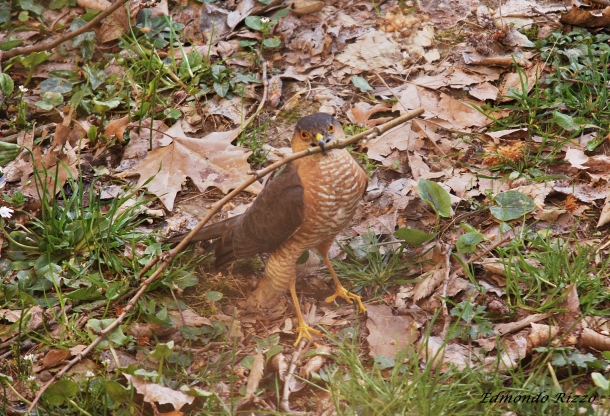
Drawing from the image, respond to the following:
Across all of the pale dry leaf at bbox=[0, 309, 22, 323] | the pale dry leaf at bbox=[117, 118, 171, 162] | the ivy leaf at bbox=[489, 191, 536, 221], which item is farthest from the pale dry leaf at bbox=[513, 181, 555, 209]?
the pale dry leaf at bbox=[0, 309, 22, 323]

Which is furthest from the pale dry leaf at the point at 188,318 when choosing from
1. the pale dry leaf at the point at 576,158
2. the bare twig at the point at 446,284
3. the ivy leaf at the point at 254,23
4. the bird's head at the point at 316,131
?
the ivy leaf at the point at 254,23

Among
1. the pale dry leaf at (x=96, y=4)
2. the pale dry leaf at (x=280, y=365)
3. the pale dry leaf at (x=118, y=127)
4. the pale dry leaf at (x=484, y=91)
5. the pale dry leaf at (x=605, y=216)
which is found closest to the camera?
the pale dry leaf at (x=280, y=365)

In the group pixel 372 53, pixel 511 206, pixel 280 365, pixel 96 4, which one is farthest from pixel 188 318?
pixel 96 4

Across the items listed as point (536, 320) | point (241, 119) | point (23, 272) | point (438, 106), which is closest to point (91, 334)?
point (23, 272)

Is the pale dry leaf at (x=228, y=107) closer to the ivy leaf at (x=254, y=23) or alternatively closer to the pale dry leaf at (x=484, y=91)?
the ivy leaf at (x=254, y=23)

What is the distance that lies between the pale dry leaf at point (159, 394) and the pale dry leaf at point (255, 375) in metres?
0.36

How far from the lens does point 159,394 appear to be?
386 centimetres

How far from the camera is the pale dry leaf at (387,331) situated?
4328 millimetres

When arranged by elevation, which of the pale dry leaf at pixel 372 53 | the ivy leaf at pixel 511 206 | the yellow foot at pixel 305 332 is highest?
the pale dry leaf at pixel 372 53

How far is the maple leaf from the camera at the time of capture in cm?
564

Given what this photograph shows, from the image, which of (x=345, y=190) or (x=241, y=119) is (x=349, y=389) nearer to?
(x=345, y=190)

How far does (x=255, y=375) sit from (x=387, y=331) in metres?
0.94

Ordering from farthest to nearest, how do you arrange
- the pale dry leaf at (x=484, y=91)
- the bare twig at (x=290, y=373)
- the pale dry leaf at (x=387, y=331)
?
1. the pale dry leaf at (x=484, y=91)
2. the pale dry leaf at (x=387, y=331)
3. the bare twig at (x=290, y=373)

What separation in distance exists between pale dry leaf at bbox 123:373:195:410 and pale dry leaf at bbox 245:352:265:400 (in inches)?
14.2
